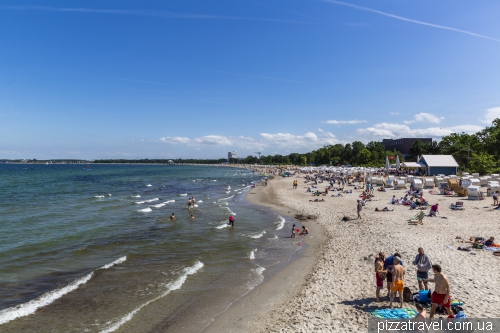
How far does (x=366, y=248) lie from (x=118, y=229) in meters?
16.2

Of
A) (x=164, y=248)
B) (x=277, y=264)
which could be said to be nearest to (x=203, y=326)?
(x=277, y=264)

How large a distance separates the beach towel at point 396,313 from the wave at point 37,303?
34.1ft

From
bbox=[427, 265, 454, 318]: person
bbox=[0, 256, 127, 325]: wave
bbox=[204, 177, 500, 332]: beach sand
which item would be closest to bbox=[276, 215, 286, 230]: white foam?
bbox=[204, 177, 500, 332]: beach sand

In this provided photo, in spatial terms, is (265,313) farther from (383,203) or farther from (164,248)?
(383,203)

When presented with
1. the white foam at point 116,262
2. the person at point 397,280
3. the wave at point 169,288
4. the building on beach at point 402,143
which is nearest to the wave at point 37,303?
the white foam at point 116,262

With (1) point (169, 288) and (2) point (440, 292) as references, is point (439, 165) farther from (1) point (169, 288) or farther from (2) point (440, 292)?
(1) point (169, 288)

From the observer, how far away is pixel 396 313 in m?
8.03

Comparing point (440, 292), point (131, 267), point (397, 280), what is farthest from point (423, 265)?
point (131, 267)

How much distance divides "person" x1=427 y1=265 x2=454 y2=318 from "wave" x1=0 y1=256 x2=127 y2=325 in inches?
458

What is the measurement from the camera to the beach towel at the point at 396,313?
7858 millimetres

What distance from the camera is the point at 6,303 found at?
10422 millimetres

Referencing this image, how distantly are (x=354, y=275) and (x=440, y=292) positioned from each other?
14.7 ft

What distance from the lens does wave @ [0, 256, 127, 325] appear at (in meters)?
9.52

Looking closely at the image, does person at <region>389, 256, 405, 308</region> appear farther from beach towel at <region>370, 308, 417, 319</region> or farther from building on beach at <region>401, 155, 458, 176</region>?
building on beach at <region>401, 155, 458, 176</region>
